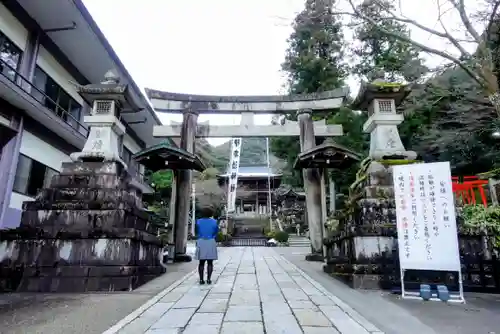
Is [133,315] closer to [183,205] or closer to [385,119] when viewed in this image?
[385,119]

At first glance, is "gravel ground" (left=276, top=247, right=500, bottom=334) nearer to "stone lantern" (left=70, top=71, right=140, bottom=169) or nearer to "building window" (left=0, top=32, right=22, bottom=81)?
"stone lantern" (left=70, top=71, right=140, bottom=169)

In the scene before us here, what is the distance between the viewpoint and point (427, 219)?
5.09 m

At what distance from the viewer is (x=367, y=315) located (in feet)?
12.6

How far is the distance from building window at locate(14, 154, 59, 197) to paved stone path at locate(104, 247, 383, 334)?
27.1 feet

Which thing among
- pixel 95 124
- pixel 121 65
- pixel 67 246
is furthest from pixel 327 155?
pixel 121 65

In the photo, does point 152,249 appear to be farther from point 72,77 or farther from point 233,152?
point 233,152

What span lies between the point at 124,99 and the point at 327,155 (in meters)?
5.79

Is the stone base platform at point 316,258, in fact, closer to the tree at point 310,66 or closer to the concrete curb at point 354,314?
the concrete curb at point 354,314

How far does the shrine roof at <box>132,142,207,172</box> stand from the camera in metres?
9.27

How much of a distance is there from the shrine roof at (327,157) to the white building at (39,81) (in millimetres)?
5591

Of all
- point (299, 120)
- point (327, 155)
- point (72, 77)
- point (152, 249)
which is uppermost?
point (72, 77)

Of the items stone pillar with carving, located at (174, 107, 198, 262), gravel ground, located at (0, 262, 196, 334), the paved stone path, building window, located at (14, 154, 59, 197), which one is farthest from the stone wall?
building window, located at (14, 154, 59, 197)

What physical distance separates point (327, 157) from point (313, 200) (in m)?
2.06

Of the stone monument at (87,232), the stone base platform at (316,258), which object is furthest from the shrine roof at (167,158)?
the stone base platform at (316,258)
